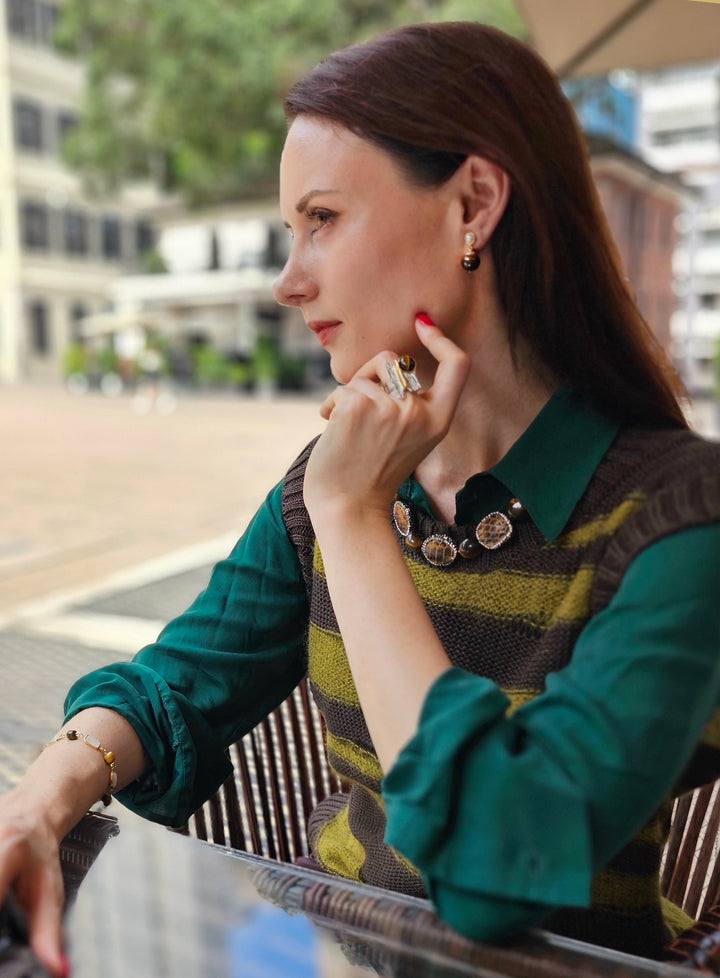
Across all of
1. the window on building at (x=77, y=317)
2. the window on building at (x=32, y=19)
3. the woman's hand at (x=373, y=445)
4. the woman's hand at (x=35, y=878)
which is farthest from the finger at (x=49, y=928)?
the window on building at (x=77, y=317)

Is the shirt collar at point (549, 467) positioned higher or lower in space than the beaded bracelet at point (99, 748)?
higher

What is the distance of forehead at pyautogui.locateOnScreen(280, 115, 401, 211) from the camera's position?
1107mm

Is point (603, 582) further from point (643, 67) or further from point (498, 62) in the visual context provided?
point (643, 67)

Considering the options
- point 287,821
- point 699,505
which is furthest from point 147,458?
point 699,505

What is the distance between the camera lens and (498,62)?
110 cm

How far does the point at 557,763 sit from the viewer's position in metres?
0.81

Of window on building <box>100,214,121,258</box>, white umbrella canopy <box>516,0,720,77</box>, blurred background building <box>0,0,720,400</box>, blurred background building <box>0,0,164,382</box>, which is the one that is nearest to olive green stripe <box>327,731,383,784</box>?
white umbrella canopy <box>516,0,720,77</box>

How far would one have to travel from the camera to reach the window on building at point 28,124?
109 ft

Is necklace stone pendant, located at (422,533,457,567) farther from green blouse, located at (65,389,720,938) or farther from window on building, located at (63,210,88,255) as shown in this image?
window on building, located at (63,210,88,255)

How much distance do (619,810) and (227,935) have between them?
34cm

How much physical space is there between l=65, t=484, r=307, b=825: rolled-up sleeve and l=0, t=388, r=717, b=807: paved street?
1.00 feet

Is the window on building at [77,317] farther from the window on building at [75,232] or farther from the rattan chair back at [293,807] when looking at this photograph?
the rattan chair back at [293,807]

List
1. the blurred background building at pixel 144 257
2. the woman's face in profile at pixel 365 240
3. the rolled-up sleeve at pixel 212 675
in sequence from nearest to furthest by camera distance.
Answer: the woman's face in profile at pixel 365 240 < the rolled-up sleeve at pixel 212 675 < the blurred background building at pixel 144 257

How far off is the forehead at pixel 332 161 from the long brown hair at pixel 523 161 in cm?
1
